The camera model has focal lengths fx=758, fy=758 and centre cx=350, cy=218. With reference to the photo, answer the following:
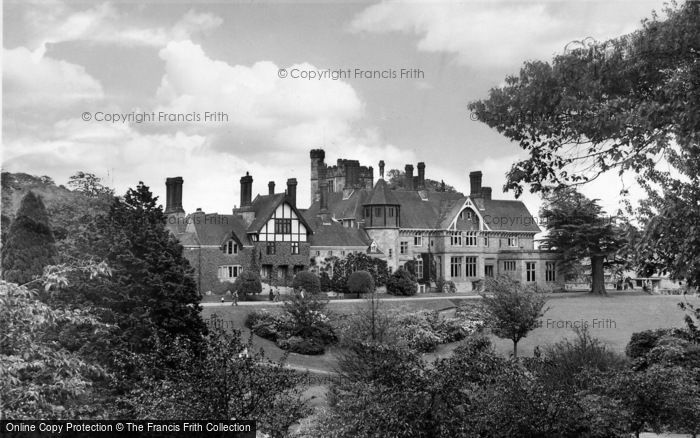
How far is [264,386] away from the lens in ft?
41.5

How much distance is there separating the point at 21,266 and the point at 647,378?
25877 mm

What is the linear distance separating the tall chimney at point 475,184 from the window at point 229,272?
Result: 2442 cm

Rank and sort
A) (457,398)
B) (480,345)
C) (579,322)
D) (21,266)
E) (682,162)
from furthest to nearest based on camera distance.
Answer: (579,322) → (21,266) → (682,162) → (480,345) → (457,398)

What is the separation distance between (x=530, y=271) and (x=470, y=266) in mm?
5212

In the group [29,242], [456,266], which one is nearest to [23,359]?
[29,242]

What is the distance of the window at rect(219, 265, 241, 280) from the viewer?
157 feet

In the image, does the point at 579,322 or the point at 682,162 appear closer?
the point at 682,162

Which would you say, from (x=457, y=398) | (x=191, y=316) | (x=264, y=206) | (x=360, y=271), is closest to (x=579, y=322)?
(x=360, y=271)

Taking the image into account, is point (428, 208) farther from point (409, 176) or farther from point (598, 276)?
point (598, 276)

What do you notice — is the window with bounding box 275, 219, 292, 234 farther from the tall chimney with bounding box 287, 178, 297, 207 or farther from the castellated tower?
the castellated tower

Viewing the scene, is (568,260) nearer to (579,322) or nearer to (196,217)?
(579,322)

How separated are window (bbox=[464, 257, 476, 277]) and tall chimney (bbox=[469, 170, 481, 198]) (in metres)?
6.01

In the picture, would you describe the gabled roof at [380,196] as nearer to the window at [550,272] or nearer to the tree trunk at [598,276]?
the window at [550,272]

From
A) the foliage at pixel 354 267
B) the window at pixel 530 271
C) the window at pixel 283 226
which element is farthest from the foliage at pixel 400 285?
the window at pixel 530 271
